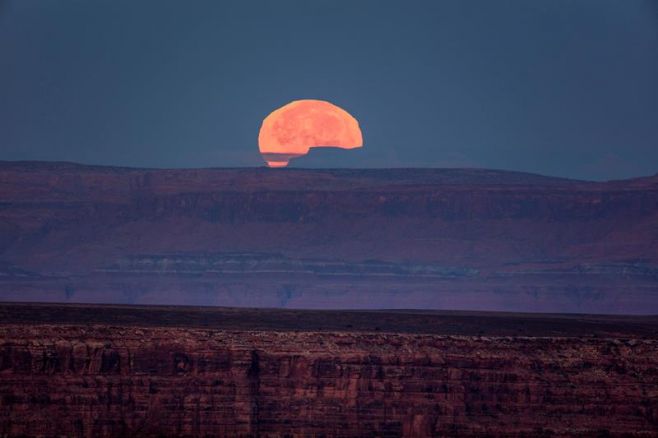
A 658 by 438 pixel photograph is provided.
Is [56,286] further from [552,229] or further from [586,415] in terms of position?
[586,415]

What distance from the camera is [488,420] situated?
64562 millimetres

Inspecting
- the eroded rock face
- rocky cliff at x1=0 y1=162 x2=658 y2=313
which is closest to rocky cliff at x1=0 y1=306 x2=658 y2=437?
the eroded rock face

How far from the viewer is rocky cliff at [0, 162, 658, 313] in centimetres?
13325

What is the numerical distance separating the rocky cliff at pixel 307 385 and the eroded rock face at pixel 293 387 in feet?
0.09

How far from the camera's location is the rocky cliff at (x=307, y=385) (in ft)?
207

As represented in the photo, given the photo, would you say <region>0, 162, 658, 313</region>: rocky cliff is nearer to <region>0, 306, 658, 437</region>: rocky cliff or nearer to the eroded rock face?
<region>0, 306, 658, 437</region>: rocky cliff

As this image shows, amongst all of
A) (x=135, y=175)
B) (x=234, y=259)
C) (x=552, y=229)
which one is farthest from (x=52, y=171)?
(x=552, y=229)

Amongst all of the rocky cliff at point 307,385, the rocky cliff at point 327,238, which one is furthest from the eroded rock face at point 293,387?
the rocky cliff at point 327,238

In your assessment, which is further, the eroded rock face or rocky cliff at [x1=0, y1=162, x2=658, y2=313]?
rocky cliff at [x1=0, y1=162, x2=658, y2=313]

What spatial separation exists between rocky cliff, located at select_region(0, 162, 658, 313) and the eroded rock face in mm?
60094

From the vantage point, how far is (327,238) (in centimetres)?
15162

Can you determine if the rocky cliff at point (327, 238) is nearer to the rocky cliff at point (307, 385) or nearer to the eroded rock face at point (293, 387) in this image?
the rocky cliff at point (307, 385)

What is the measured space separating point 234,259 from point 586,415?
259ft

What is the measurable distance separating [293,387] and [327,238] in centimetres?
8750
